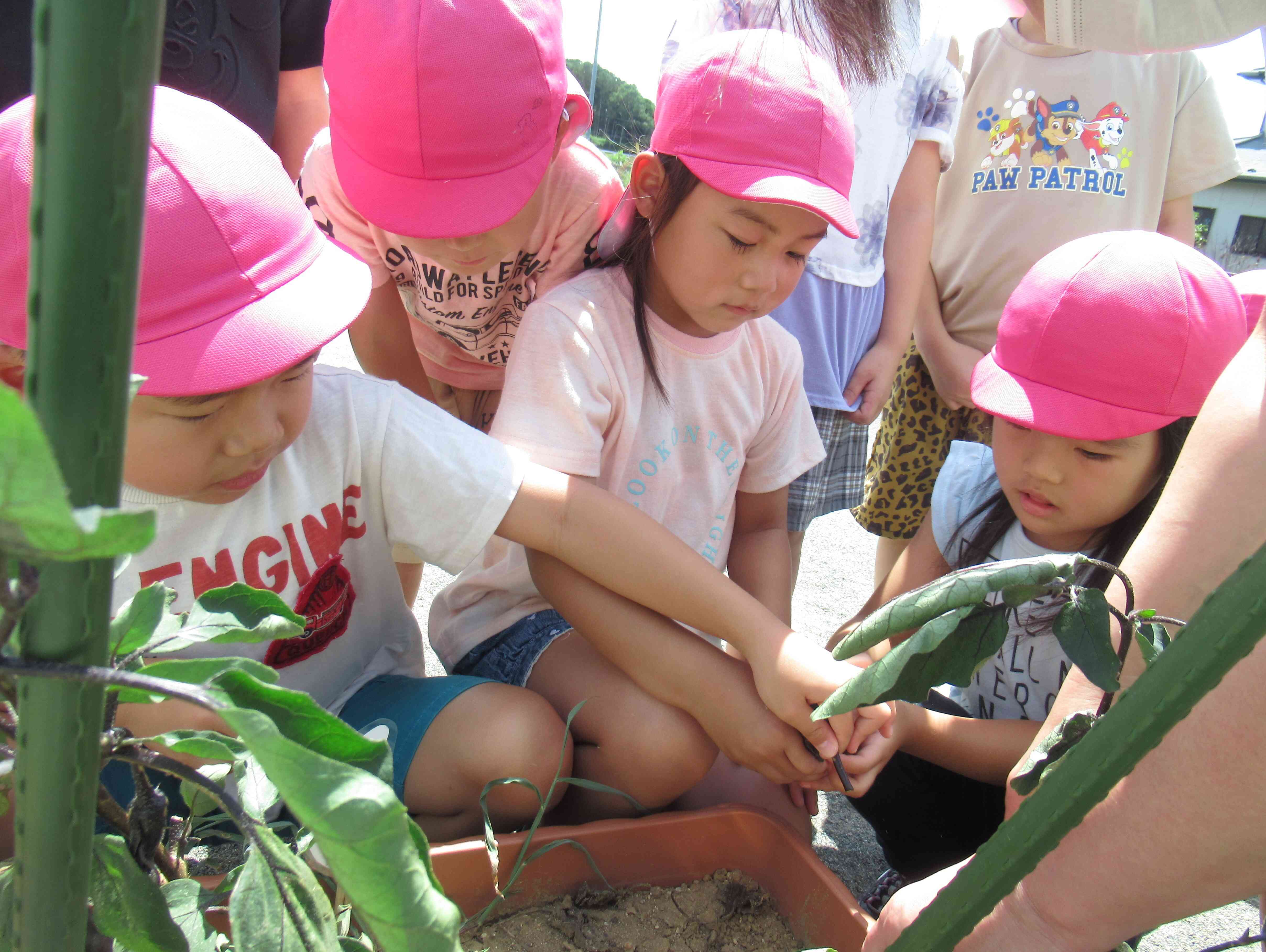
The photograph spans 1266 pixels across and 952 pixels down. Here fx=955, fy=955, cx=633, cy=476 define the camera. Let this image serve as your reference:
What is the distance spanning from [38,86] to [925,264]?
1695 mm

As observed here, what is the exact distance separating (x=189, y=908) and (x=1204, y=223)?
2219cm

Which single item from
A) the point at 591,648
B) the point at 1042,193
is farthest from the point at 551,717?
the point at 1042,193

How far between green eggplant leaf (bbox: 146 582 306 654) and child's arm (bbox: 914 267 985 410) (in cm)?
148

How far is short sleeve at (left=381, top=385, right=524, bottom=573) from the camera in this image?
40.5 inches

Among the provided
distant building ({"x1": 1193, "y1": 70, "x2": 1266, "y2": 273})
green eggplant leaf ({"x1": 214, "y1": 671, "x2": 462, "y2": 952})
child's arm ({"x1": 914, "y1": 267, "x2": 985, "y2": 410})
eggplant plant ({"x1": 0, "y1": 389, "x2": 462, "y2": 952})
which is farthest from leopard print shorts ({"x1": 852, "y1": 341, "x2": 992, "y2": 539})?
distant building ({"x1": 1193, "y1": 70, "x2": 1266, "y2": 273})

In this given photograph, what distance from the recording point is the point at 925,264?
173 cm

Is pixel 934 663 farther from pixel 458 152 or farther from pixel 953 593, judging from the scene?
pixel 458 152

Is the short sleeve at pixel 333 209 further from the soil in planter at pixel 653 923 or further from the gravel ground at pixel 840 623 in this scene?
the soil in planter at pixel 653 923

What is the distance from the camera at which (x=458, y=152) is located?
116 centimetres

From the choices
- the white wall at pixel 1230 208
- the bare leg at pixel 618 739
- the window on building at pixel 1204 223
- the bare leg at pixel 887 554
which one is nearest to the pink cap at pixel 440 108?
the bare leg at pixel 618 739

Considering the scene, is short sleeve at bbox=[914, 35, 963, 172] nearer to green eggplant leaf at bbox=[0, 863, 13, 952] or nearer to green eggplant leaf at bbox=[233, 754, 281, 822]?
green eggplant leaf at bbox=[233, 754, 281, 822]

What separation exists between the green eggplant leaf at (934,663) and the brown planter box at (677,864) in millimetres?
502

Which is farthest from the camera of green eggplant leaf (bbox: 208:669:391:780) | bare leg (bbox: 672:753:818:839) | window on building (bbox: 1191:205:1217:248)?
window on building (bbox: 1191:205:1217:248)

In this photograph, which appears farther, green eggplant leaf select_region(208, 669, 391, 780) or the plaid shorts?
the plaid shorts
